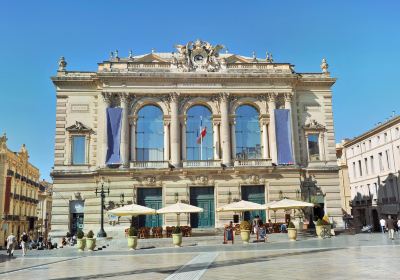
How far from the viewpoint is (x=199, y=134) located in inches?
1656

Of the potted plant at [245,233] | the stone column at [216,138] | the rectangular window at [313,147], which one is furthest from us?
the rectangular window at [313,147]

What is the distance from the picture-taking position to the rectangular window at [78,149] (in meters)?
40.9

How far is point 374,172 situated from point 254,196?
1051 inches

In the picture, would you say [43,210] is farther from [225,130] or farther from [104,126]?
[225,130]

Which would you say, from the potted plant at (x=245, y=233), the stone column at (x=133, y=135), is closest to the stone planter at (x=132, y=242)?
the potted plant at (x=245, y=233)

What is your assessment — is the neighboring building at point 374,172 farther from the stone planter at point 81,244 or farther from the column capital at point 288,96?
Result: the stone planter at point 81,244

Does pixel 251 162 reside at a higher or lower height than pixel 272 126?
lower

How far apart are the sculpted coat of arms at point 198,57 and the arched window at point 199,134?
4.04 m

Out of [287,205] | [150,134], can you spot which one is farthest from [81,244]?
[287,205]

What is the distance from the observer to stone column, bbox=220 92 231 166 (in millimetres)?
40844

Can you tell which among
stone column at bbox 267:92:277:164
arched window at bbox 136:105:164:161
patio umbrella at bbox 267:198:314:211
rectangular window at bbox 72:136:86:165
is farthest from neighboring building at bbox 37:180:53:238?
patio umbrella at bbox 267:198:314:211

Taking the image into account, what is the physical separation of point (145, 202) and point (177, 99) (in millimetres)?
10542

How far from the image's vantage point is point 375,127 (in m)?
57.7

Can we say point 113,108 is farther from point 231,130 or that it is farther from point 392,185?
point 392,185
